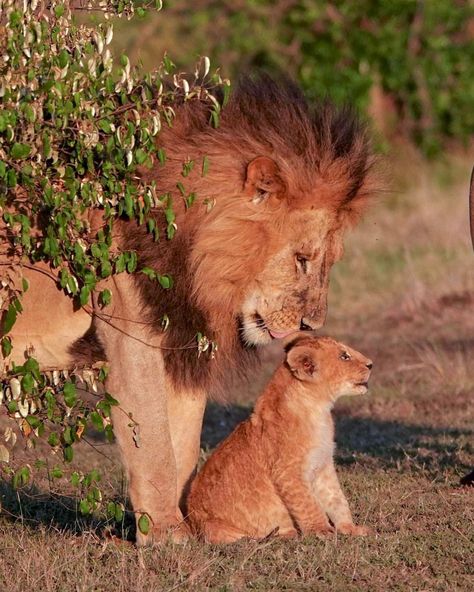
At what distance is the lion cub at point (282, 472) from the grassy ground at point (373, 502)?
0.50 feet

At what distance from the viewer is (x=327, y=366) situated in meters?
4.53

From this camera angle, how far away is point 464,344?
8539 mm

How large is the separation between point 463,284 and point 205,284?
20.1 feet

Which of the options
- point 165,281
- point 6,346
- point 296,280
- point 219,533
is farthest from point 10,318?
point 219,533

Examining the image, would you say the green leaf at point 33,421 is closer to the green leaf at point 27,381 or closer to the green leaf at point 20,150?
the green leaf at point 27,381

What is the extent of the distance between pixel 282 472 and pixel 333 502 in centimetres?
22

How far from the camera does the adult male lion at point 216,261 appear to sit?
412cm

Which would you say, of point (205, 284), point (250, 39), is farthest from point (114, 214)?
point (250, 39)

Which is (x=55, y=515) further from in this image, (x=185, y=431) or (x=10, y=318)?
(x=10, y=318)

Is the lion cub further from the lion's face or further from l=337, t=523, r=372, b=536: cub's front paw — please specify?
the lion's face

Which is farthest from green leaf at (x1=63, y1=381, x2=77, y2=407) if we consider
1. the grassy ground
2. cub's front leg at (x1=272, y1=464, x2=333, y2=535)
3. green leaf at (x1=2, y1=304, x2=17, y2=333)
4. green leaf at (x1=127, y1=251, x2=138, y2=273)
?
cub's front leg at (x1=272, y1=464, x2=333, y2=535)

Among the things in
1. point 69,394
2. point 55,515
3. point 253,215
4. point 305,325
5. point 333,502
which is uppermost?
point 253,215

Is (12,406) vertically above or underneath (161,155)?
underneath

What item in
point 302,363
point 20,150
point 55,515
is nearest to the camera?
point 20,150
